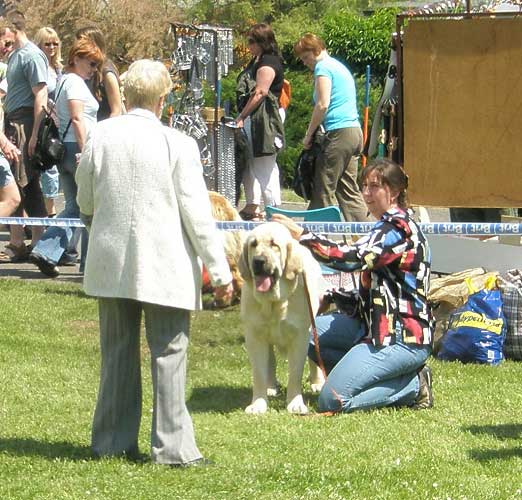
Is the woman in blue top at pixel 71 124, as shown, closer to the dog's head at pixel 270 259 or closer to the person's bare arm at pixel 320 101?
the person's bare arm at pixel 320 101

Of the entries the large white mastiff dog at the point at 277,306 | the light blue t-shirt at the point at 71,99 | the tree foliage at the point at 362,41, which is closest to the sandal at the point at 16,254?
the light blue t-shirt at the point at 71,99

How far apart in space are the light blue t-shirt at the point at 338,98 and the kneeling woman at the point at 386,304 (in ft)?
13.8

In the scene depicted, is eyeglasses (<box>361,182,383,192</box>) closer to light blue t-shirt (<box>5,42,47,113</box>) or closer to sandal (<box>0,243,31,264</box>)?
light blue t-shirt (<box>5,42,47,113</box>)

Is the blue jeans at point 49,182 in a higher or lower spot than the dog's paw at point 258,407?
higher

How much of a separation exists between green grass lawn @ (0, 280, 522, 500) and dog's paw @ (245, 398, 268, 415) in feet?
0.23

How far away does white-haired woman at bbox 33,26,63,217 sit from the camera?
12.0 m

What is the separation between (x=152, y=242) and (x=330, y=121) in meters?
5.85

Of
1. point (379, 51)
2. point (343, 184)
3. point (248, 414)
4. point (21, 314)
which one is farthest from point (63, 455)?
point (379, 51)

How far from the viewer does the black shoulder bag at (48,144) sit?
1048 cm

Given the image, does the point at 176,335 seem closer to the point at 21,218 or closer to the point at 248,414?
the point at 248,414

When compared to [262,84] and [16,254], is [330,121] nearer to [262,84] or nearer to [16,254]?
[262,84]

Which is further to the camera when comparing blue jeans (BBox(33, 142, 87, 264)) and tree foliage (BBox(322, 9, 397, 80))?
tree foliage (BBox(322, 9, 397, 80))

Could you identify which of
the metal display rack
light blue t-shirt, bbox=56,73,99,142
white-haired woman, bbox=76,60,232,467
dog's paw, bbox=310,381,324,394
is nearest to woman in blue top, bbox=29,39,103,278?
light blue t-shirt, bbox=56,73,99,142

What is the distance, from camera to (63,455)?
564 cm
